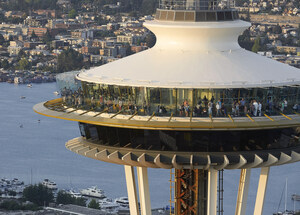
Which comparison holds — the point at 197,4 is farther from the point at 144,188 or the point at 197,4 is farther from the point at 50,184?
the point at 50,184

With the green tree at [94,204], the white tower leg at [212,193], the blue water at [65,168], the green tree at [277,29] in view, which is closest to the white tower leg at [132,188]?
the white tower leg at [212,193]

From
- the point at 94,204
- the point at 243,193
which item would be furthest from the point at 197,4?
the point at 94,204

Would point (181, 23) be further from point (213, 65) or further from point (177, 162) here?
point (177, 162)

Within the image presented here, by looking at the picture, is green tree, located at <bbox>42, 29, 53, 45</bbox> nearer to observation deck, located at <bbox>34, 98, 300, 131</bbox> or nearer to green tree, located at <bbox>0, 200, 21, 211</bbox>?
green tree, located at <bbox>0, 200, 21, 211</bbox>

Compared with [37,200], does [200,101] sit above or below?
above

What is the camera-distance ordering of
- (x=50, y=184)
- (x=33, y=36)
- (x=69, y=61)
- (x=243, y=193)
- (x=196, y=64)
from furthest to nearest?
(x=33, y=36)
(x=69, y=61)
(x=50, y=184)
(x=243, y=193)
(x=196, y=64)

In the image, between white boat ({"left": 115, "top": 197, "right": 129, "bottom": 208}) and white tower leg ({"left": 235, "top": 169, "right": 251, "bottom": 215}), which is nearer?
white tower leg ({"left": 235, "top": 169, "right": 251, "bottom": 215})

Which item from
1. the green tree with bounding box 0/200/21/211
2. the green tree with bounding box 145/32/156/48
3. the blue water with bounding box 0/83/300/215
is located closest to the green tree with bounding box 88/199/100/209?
the blue water with bounding box 0/83/300/215
